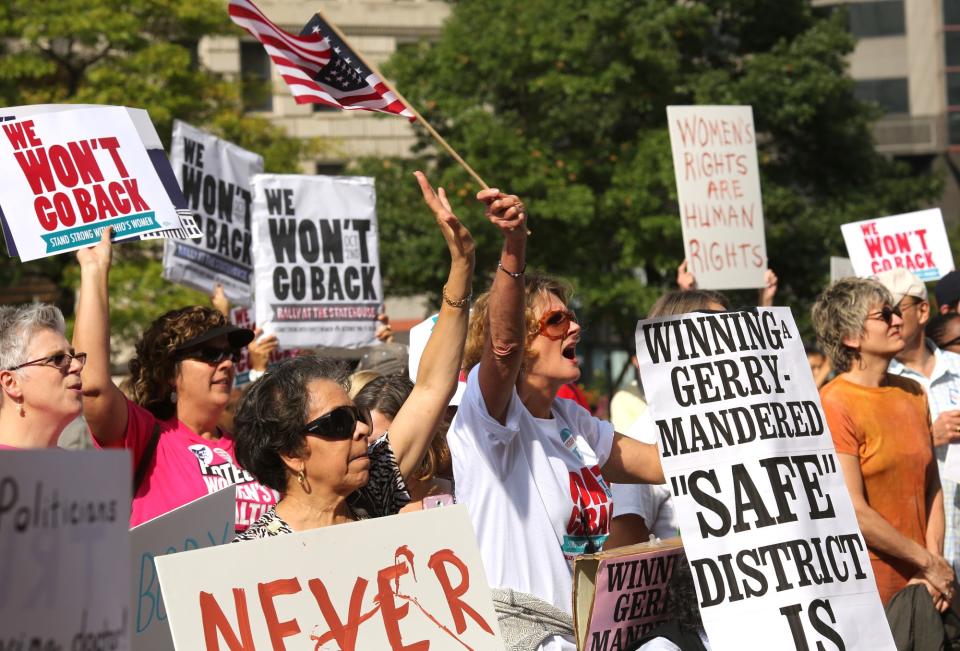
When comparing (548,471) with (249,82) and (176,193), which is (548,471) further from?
(249,82)

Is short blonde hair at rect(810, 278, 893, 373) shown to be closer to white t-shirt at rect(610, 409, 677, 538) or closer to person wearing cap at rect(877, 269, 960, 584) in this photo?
person wearing cap at rect(877, 269, 960, 584)

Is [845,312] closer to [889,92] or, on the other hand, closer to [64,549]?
[64,549]

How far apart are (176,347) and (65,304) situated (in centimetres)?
1800

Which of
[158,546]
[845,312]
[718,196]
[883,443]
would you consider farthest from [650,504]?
[718,196]

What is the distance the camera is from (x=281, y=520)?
3.39 m

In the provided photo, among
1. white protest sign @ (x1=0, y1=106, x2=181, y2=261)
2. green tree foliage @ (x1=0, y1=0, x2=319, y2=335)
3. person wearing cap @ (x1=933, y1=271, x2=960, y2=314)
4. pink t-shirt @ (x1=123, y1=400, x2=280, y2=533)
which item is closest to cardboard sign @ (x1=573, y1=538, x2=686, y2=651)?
pink t-shirt @ (x1=123, y1=400, x2=280, y2=533)

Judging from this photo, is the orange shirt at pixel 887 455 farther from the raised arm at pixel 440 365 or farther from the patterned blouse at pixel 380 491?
the patterned blouse at pixel 380 491

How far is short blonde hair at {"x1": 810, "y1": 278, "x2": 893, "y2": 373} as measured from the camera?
538cm

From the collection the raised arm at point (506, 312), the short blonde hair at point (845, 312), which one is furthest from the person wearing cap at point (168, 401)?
the short blonde hair at point (845, 312)

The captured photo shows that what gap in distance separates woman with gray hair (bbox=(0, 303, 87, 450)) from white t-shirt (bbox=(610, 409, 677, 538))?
7.03 feet

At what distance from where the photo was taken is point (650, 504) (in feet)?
16.4

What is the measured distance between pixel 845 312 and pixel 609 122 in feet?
55.3

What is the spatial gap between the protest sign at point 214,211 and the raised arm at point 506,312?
4774mm

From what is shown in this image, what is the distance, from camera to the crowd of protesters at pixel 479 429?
138 inches
